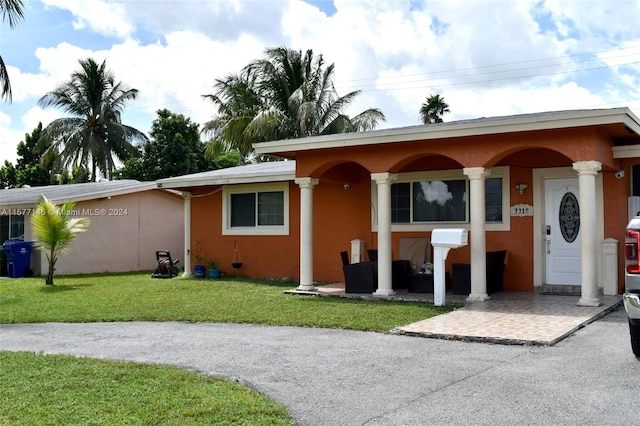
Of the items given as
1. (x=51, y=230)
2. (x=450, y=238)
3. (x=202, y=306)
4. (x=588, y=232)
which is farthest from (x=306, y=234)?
(x=51, y=230)

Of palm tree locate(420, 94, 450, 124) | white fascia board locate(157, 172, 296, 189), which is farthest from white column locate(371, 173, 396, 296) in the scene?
palm tree locate(420, 94, 450, 124)

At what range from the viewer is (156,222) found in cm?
2066

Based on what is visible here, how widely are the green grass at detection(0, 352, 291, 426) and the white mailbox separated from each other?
18.1ft

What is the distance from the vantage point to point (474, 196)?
10578 millimetres

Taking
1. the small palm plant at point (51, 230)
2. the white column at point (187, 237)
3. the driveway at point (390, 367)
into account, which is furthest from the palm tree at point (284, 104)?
the driveway at point (390, 367)

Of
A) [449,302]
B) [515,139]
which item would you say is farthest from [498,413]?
[515,139]

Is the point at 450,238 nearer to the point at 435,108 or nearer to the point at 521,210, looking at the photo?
the point at 521,210

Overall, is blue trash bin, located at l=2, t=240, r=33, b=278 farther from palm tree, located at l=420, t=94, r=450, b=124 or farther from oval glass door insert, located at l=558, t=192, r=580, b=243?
palm tree, located at l=420, t=94, r=450, b=124

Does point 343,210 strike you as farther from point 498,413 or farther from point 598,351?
point 498,413

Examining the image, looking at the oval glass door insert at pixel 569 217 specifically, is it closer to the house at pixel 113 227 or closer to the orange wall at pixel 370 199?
the orange wall at pixel 370 199

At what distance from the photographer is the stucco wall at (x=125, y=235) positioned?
18.7 meters

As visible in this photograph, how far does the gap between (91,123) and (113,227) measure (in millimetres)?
17511

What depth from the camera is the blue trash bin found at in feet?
57.7

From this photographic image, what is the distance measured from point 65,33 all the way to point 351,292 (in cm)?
714
